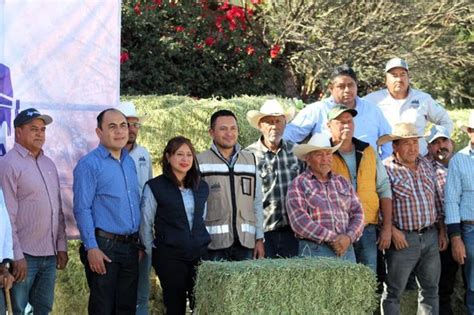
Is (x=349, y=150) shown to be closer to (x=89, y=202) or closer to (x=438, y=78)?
(x=89, y=202)

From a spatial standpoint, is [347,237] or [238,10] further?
[238,10]

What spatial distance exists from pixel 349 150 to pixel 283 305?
1.59m

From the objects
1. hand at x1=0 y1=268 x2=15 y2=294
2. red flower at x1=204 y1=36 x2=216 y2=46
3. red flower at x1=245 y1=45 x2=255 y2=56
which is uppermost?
red flower at x1=204 y1=36 x2=216 y2=46

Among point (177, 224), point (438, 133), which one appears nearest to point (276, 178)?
point (177, 224)

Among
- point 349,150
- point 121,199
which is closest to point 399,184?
point 349,150

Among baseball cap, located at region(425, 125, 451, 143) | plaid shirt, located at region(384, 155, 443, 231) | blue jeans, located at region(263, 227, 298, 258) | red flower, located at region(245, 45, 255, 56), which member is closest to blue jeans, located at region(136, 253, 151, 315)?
blue jeans, located at region(263, 227, 298, 258)

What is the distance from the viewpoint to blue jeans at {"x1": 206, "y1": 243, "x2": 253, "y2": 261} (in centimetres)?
729

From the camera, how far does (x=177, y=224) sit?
23.0 feet

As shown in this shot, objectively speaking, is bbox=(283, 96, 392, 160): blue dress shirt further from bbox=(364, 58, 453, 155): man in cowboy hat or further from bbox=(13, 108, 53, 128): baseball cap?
bbox=(13, 108, 53, 128): baseball cap

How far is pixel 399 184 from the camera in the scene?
25.8ft

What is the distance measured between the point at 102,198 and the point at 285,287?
1481 millimetres

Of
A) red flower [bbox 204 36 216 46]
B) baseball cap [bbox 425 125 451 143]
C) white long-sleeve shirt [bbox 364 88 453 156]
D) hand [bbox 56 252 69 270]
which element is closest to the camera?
hand [bbox 56 252 69 270]

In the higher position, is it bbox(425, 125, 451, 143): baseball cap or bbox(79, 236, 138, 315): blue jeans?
bbox(425, 125, 451, 143): baseball cap

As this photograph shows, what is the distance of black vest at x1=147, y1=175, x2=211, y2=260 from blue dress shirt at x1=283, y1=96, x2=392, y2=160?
1.36 meters
